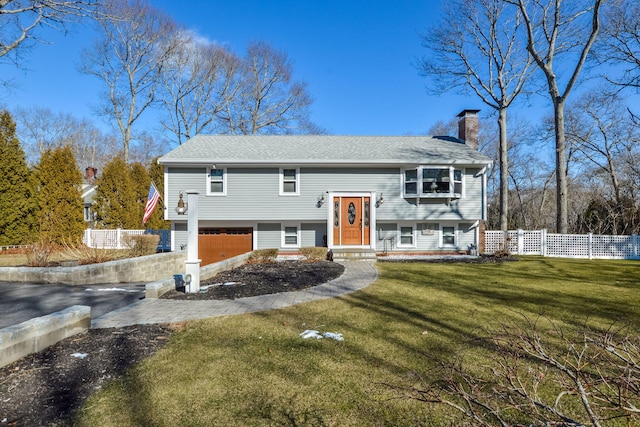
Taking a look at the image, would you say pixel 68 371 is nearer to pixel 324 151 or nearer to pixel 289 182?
pixel 289 182

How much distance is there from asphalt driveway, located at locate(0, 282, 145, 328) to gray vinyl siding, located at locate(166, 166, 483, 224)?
6.23 m

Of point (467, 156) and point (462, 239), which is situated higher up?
point (467, 156)

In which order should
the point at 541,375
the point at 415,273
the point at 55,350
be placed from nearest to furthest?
the point at 541,375, the point at 55,350, the point at 415,273

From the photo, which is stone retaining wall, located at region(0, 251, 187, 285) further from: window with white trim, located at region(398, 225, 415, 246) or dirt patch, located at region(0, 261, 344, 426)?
window with white trim, located at region(398, 225, 415, 246)

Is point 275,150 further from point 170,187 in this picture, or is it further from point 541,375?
point 541,375

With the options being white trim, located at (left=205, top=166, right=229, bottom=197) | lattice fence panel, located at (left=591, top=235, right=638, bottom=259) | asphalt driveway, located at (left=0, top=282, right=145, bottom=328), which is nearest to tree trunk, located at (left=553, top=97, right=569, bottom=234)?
lattice fence panel, located at (left=591, top=235, right=638, bottom=259)

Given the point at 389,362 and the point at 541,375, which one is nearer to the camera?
the point at 541,375

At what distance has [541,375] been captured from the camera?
4.83ft

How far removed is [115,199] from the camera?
62.5 feet

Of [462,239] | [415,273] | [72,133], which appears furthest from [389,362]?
[72,133]

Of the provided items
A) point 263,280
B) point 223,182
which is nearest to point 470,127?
point 223,182

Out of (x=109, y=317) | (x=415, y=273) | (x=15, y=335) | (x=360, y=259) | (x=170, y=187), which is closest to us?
(x=15, y=335)

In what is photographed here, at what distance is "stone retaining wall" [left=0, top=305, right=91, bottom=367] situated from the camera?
3553 millimetres

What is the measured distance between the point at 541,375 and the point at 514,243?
672 inches
